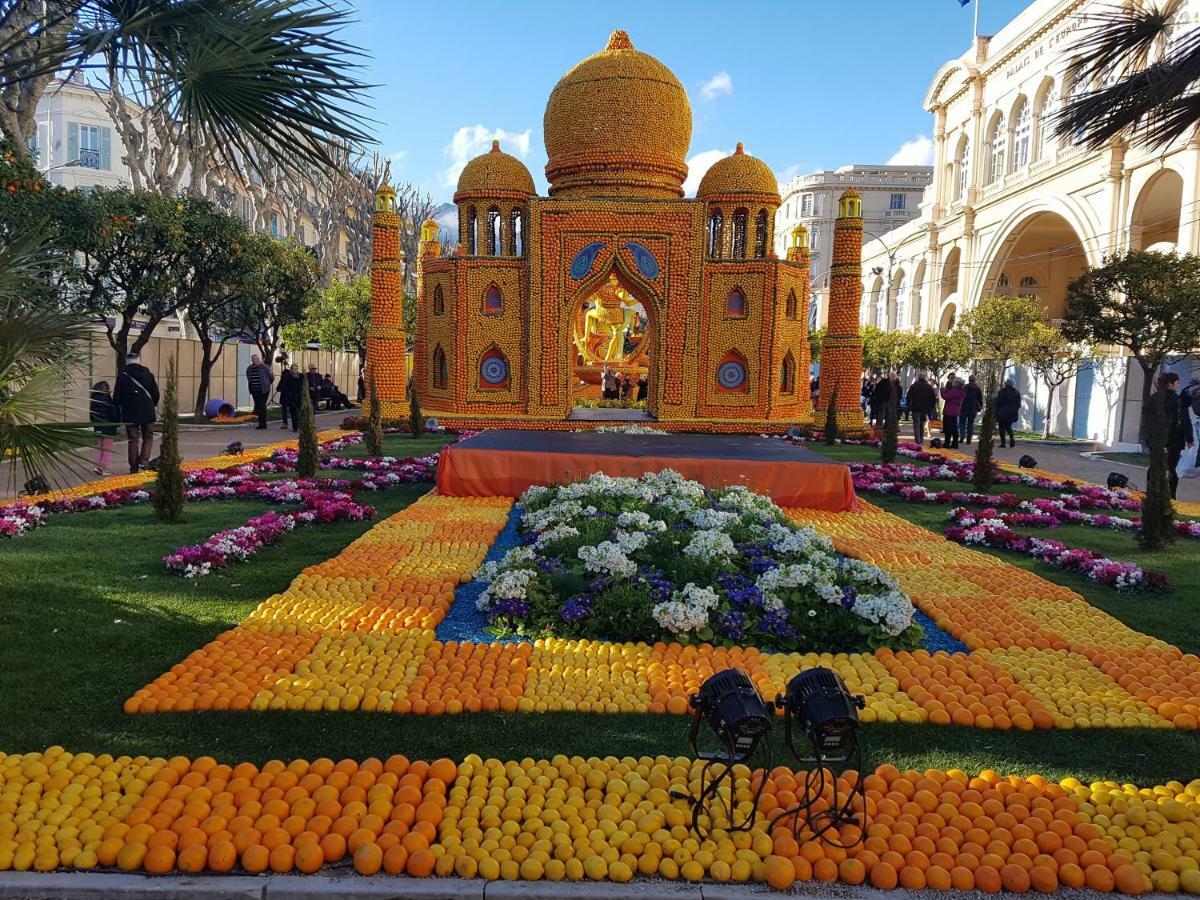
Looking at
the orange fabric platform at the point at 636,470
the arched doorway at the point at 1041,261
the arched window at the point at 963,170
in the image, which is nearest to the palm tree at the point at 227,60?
the orange fabric platform at the point at 636,470

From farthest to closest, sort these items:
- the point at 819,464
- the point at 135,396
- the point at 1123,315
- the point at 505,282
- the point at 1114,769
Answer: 1. the point at 505,282
2. the point at 1123,315
3. the point at 135,396
4. the point at 819,464
5. the point at 1114,769

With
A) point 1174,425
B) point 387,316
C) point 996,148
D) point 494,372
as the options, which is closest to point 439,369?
point 494,372

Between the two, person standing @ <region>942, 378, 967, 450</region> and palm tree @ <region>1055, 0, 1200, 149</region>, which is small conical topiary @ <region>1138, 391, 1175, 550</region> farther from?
person standing @ <region>942, 378, 967, 450</region>

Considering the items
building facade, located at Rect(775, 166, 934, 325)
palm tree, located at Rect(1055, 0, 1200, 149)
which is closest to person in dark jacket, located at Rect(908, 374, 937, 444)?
palm tree, located at Rect(1055, 0, 1200, 149)

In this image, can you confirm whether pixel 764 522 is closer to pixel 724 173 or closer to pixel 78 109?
pixel 724 173

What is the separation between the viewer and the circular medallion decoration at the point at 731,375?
1050 inches

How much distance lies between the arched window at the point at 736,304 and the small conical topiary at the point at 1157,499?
54.6ft

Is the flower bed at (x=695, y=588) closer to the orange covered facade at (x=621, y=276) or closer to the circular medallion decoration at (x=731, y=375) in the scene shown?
the orange covered facade at (x=621, y=276)

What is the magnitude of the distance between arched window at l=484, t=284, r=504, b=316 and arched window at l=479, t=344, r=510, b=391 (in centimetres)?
124

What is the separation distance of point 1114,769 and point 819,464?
8.44 m

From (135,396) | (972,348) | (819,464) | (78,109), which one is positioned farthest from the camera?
(78,109)

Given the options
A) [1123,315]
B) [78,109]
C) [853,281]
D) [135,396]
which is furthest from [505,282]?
[78,109]

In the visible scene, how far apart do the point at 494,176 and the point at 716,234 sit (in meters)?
7.52

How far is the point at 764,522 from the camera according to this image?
1002 cm
